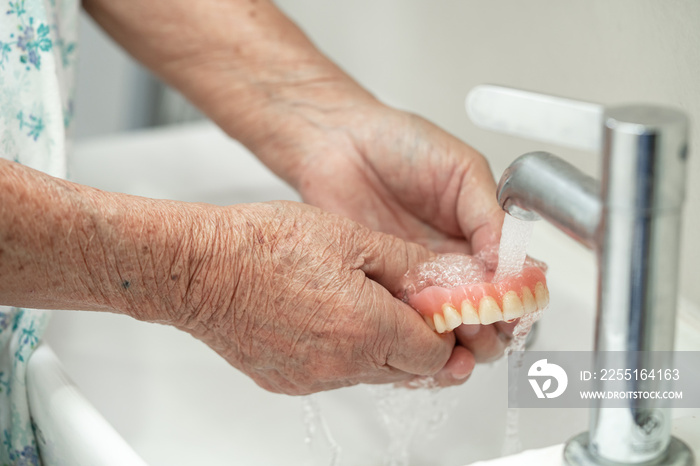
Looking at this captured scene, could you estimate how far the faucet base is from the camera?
0.44 metres

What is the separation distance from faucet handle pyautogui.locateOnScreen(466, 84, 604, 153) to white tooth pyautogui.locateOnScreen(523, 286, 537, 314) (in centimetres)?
22

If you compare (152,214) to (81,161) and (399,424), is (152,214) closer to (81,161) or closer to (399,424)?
(399,424)

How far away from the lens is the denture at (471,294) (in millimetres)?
598

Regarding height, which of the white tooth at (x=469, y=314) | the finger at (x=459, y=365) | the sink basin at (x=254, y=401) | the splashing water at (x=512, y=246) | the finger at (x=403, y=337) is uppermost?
the splashing water at (x=512, y=246)

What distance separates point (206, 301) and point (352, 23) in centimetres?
73

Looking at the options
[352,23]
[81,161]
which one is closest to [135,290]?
[81,161]

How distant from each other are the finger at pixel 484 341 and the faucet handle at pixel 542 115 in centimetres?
31

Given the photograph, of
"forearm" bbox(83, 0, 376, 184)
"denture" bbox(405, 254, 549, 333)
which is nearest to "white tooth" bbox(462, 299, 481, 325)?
"denture" bbox(405, 254, 549, 333)

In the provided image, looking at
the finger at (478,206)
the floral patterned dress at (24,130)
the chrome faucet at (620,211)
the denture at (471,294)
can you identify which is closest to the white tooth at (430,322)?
the denture at (471,294)

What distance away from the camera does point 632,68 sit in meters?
0.73

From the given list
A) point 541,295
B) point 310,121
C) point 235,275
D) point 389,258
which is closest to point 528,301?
point 541,295

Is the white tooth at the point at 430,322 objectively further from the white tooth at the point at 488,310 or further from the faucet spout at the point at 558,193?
the faucet spout at the point at 558,193

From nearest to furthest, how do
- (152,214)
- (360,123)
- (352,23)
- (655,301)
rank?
(655,301) < (152,214) < (360,123) < (352,23)

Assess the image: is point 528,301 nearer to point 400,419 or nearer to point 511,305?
point 511,305
